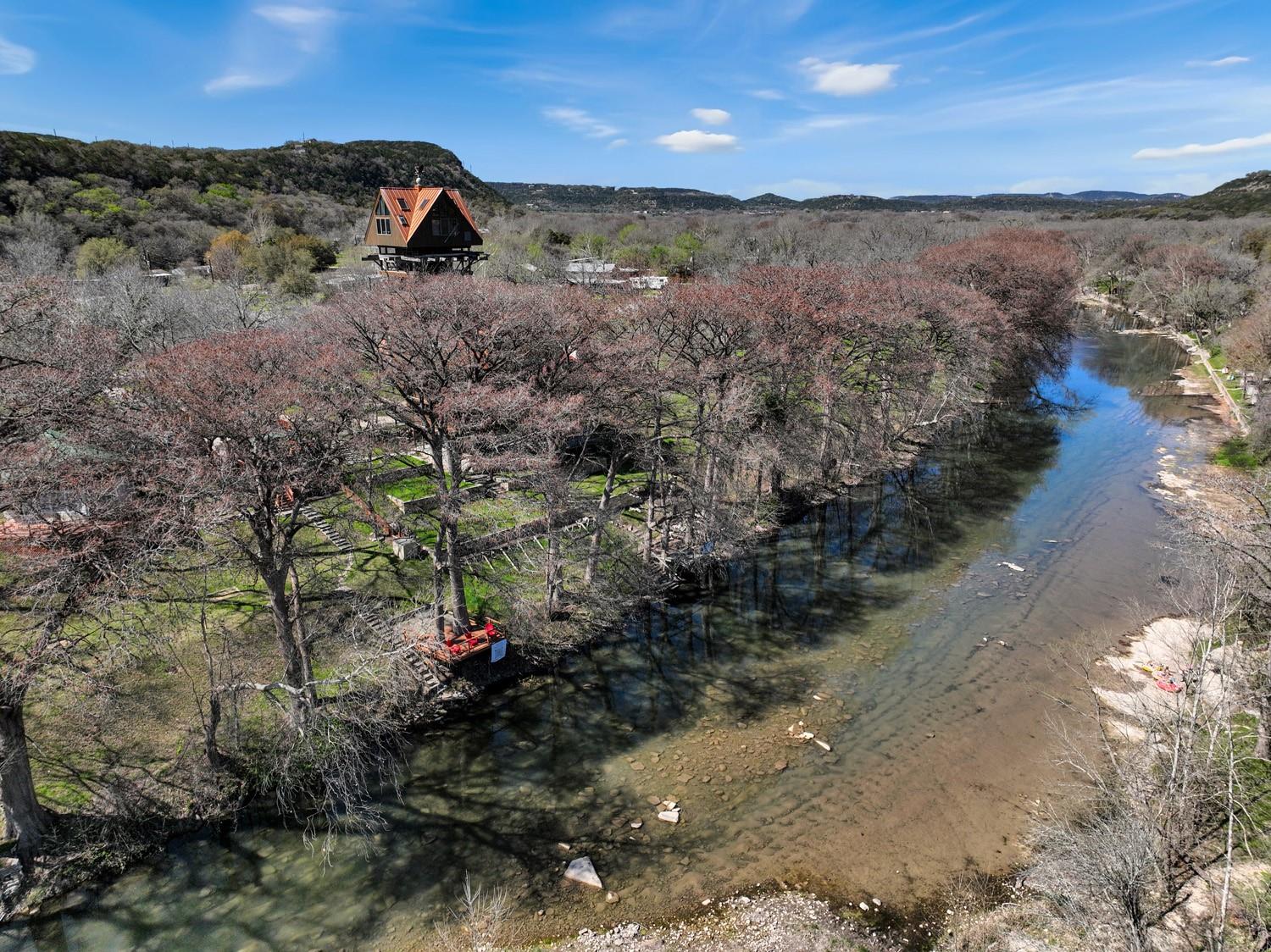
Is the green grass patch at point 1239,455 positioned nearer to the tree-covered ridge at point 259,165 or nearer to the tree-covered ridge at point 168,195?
the tree-covered ridge at point 168,195

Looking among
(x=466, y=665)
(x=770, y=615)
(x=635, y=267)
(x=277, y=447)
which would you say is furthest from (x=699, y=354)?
(x=635, y=267)

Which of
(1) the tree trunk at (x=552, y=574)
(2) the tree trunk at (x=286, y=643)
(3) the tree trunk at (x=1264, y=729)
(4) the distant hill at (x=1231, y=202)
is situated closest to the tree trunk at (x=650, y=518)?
(1) the tree trunk at (x=552, y=574)

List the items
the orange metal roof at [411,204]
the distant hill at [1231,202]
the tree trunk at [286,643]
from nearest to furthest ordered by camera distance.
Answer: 1. the tree trunk at [286,643]
2. the orange metal roof at [411,204]
3. the distant hill at [1231,202]

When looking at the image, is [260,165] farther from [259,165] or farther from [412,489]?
[412,489]

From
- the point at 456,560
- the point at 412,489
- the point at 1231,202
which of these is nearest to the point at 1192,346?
the point at 412,489

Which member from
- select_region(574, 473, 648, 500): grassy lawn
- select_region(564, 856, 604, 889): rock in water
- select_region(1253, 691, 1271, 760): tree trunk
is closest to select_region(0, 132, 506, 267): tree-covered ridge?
select_region(574, 473, 648, 500): grassy lawn

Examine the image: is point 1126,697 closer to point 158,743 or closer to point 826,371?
point 826,371

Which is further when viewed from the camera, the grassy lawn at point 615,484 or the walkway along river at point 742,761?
the grassy lawn at point 615,484
